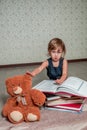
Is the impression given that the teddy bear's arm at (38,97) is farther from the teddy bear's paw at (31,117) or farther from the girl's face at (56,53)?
the girl's face at (56,53)

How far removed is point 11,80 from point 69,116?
311mm

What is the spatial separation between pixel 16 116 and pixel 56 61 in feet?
1.84

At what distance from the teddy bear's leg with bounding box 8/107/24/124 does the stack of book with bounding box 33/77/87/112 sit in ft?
0.53

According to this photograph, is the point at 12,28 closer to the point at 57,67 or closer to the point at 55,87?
the point at 57,67

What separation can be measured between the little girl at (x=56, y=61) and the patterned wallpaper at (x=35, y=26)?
1.28 m

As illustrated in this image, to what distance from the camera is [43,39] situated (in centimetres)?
258

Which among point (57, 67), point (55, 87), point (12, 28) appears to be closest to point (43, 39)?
point (12, 28)

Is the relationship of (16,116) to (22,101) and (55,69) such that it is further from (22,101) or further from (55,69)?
(55,69)

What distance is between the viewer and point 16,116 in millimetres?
812

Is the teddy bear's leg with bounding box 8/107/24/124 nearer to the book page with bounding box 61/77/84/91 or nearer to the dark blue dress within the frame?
the book page with bounding box 61/77/84/91

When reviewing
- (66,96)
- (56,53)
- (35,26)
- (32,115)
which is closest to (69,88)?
(66,96)

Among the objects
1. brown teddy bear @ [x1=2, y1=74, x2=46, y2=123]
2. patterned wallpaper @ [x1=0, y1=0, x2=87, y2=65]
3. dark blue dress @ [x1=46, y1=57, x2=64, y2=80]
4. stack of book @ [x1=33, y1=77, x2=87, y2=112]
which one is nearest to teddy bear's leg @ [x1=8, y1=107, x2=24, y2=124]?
brown teddy bear @ [x1=2, y1=74, x2=46, y2=123]

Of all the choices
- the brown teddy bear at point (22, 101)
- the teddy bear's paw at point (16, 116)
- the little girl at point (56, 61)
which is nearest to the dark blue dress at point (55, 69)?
the little girl at point (56, 61)

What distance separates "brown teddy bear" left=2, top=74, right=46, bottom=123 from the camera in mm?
819
